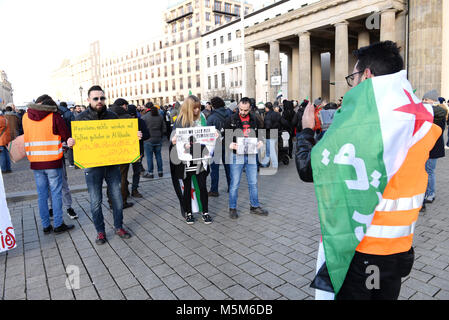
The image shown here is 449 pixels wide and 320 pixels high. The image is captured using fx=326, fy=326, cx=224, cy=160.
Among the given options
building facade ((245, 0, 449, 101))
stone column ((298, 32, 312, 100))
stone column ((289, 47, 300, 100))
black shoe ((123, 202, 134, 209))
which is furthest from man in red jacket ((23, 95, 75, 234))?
stone column ((289, 47, 300, 100))

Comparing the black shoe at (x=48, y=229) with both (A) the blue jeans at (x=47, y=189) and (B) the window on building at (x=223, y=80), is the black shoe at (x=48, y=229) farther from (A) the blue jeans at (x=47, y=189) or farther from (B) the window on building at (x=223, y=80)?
(B) the window on building at (x=223, y=80)

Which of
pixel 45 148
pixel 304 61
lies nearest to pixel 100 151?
pixel 45 148

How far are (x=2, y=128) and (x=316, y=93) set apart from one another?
36.6 m

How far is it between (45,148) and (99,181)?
3.25 ft

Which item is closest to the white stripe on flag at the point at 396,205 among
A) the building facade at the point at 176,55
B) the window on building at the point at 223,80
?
the window on building at the point at 223,80

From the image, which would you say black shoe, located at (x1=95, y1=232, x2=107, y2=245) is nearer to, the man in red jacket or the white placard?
the man in red jacket

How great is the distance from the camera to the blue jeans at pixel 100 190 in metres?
4.66

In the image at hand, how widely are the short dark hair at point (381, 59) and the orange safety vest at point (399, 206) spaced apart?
36 cm

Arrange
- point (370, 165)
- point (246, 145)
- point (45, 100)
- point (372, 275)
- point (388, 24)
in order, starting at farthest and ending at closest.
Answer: point (388, 24) → point (246, 145) → point (45, 100) → point (372, 275) → point (370, 165)

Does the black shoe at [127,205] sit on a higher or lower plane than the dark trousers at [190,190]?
lower

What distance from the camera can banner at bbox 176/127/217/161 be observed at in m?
5.21

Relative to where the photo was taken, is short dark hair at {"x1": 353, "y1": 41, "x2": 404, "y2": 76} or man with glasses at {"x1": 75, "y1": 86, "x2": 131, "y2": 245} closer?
short dark hair at {"x1": 353, "y1": 41, "x2": 404, "y2": 76}

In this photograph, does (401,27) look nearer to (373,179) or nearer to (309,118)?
(309,118)

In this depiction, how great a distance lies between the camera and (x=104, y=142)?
4.82m
